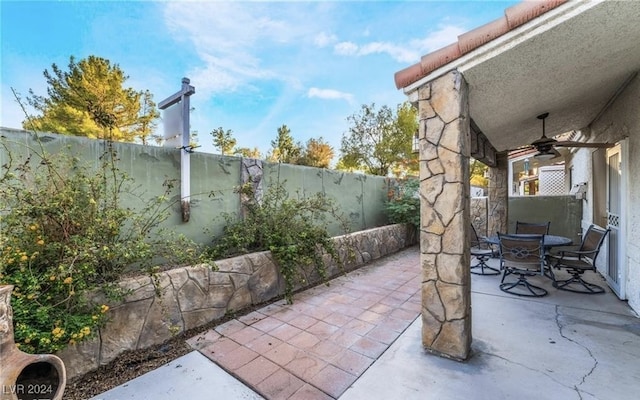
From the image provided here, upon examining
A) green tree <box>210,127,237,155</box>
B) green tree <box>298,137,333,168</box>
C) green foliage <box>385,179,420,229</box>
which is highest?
green tree <box>298,137,333,168</box>

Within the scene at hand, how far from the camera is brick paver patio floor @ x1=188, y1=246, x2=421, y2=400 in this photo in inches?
87.3

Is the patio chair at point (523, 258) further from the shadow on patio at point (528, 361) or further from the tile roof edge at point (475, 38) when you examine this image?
the tile roof edge at point (475, 38)

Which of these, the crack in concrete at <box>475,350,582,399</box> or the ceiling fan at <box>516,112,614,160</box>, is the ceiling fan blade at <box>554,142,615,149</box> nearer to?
the ceiling fan at <box>516,112,614,160</box>

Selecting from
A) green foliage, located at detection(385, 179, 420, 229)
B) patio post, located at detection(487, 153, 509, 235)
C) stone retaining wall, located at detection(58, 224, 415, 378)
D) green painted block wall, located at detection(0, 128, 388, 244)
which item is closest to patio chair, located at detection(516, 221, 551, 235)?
patio post, located at detection(487, 153, 509, 235)

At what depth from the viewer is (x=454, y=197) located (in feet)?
7.87

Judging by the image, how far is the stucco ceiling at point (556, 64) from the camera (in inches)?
77.3

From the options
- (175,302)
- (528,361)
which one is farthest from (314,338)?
(528,361)

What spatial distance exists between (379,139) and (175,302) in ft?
51.4

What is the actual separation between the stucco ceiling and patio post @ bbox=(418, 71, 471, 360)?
0.28 m

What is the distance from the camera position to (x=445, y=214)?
2443 mm

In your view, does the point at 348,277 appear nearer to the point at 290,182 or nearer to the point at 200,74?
the point at 290,182

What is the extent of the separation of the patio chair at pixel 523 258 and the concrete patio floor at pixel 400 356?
332mm

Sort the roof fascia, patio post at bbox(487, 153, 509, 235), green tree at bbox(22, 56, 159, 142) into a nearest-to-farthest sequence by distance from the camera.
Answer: the roof fascia → patio post at bbox(487, 153, 509, 235) → green tree at bbox(22, 56, 159, 142)

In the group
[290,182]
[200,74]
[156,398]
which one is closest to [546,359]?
[156,398]
